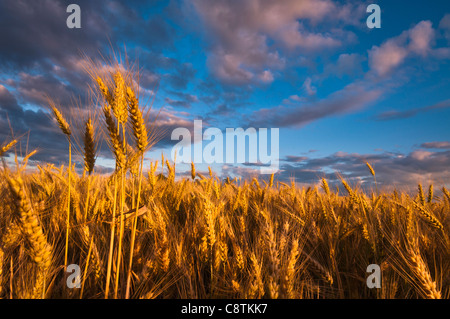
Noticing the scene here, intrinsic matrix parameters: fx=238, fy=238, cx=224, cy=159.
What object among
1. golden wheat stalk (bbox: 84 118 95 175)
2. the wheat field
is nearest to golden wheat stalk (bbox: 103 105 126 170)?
the wheat field

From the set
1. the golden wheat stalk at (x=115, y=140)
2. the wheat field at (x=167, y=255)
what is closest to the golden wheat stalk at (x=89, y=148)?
the wheat field at (x=167, y=255)

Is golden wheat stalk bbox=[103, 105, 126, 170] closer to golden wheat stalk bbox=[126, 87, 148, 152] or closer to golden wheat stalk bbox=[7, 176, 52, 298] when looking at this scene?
golden wheat stalk bbox=[126, 87, 148, 152]

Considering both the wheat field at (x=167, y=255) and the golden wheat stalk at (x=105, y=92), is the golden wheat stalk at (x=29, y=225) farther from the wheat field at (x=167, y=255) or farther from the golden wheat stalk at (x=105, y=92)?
the golden wheat stalk at (x=105, y=92)

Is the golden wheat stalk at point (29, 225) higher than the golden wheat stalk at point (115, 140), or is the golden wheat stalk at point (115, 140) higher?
the golden wheat stalk at point (115, 140)

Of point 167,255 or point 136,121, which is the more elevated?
point 136,121

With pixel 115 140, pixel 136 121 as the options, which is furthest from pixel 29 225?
pixel 136 121

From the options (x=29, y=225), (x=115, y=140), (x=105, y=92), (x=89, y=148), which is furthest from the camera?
(x=89, y=148)

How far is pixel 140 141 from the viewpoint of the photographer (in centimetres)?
145

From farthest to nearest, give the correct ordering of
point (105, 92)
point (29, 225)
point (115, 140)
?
point (105, 92) → point (115, 140) → point (29, 225)

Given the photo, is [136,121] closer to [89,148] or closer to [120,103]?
[120,103]

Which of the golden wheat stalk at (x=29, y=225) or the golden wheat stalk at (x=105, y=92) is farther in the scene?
the golden wheat stalk at (x=105, y=92)
